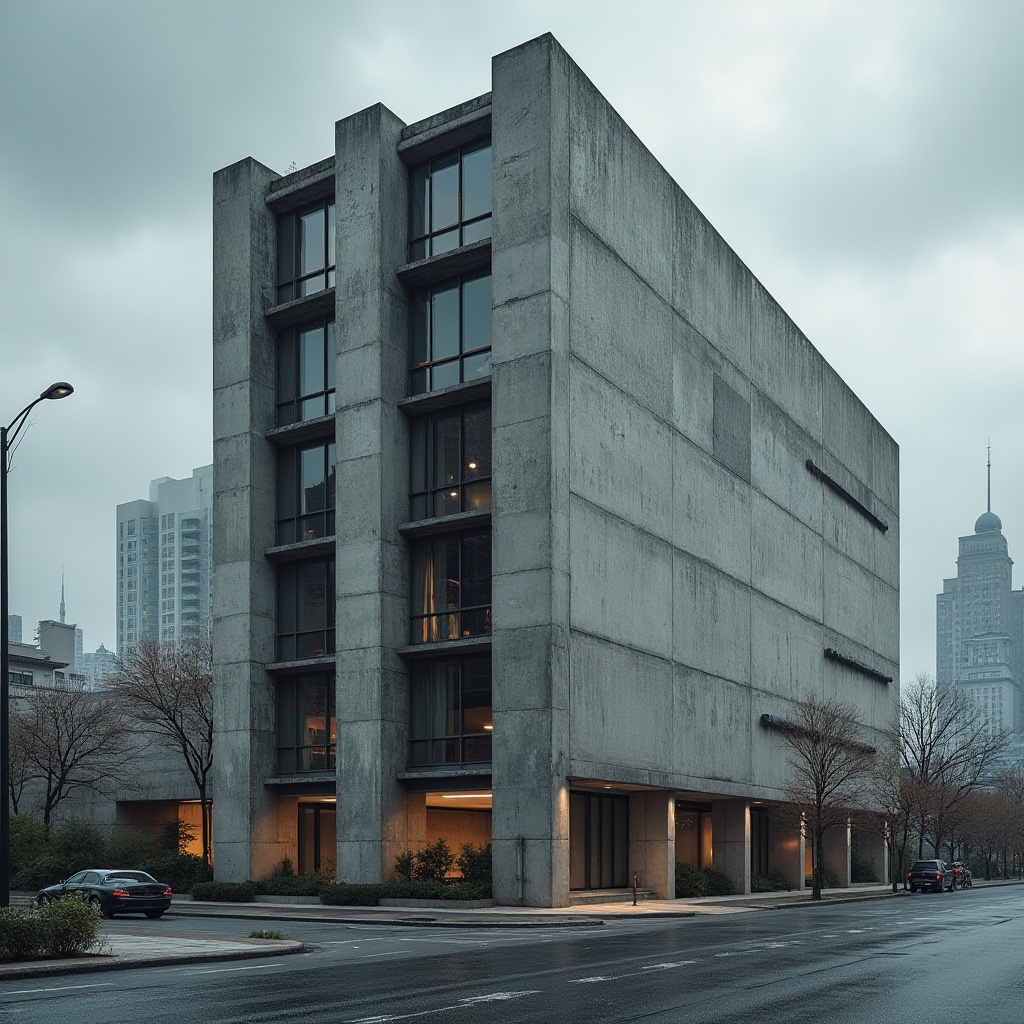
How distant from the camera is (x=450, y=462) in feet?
148

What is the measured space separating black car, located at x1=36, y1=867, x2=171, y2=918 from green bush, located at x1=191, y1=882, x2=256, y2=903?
728cm

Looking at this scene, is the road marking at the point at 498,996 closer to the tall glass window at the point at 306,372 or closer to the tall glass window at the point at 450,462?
the tall glass window at the point at 450,462

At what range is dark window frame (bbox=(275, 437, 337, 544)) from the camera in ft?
157

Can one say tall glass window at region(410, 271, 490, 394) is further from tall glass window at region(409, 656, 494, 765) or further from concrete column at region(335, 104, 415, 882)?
tall glass window at region(409, 656, 494, 765)

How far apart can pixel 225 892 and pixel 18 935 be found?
78.9 feet

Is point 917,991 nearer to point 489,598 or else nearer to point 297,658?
point 489,598

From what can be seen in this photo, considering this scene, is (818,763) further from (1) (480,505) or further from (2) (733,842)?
(1) (480,505)

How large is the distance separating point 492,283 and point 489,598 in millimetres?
10702

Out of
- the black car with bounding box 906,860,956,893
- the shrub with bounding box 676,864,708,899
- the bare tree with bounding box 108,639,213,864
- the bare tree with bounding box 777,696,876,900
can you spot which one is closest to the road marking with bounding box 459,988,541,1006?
the shrub with bounding box 676,864,708,899

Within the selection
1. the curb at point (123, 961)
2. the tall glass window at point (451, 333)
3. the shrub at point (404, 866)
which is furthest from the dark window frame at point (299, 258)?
the curb at point (123, 961)

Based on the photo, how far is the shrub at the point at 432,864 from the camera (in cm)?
4234

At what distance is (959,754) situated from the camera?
88.2m

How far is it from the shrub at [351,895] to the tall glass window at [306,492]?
1309 centimetres

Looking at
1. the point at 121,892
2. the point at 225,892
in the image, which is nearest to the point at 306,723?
the point at 225,892
